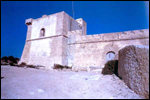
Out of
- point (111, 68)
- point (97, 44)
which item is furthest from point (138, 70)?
point (97, 44)

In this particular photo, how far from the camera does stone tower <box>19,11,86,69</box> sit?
12734 mm

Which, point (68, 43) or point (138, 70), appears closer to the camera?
point (138, 70)

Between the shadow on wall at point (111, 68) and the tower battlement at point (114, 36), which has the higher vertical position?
the tower battlement at point (114, 36)

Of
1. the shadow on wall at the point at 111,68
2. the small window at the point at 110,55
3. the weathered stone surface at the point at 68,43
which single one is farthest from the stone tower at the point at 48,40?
the shadow on wall at the point at 111,68

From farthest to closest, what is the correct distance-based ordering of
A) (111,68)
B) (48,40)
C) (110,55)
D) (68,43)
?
(48,40) → (68,43) → (110,55) → (111,68)

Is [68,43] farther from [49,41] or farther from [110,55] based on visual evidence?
[110,55]

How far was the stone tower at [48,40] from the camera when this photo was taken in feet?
41.8

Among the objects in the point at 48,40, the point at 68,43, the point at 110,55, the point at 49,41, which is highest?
the point at 48,40

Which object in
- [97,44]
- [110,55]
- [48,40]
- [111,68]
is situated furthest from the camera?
[48,40]

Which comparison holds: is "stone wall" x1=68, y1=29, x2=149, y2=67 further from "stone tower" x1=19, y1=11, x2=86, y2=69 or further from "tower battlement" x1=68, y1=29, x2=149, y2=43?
"stone tower" x1=19, y1=11, x2=86, y2=69

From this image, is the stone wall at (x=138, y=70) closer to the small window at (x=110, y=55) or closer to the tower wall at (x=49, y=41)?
the small window at (x=110, y=55)

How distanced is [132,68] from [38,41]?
1290 cm

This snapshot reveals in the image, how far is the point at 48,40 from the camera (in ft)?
45.4

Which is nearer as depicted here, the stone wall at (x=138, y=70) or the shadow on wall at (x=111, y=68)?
the stone wall at (x=138, y=70)
